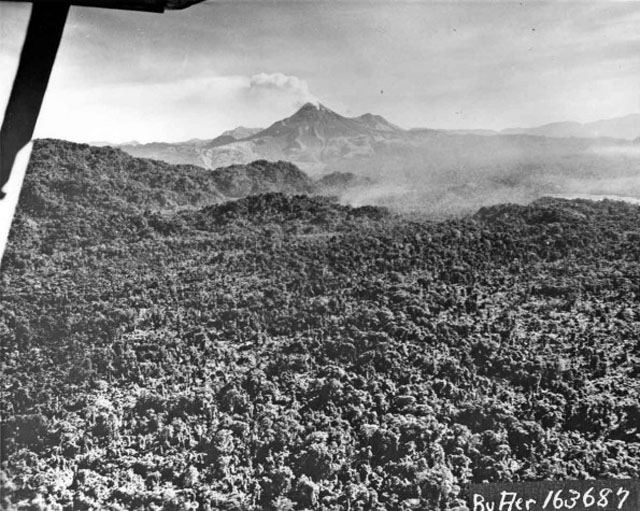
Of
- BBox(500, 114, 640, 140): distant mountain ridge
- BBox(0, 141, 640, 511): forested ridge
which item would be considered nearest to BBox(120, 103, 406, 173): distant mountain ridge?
BBox(0, 141, 640, 511): forested ridge

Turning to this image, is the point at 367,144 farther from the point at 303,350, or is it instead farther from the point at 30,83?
the point at 30,83

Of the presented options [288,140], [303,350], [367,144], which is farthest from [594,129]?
[303,350]

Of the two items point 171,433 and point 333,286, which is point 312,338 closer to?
point 333,286

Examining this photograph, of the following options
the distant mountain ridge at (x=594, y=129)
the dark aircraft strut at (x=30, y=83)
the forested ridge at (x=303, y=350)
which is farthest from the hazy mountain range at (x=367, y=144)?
the dark aircraft strut at (x=30, y=83)

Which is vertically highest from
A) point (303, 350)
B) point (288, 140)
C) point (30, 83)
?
point (288, 140)

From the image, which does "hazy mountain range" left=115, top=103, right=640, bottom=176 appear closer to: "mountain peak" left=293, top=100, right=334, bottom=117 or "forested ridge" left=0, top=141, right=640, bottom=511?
"mountain peak" left=293, top=100, right=334, bottom=117

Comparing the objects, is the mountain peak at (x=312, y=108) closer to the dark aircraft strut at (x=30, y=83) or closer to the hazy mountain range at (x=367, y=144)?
the hazy mountain range at (x=367, y=144)

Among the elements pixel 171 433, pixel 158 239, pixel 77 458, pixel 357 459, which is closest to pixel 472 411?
pixel 357 459

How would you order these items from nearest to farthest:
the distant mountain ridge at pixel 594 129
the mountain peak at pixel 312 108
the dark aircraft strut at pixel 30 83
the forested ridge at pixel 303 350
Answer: the dark aircraft strut at pixel 30 83 < the forested ridge at pixel 303 350 < the mountain peak at pixel 312 108 < the distant mountain ridge at pixel 594 129
